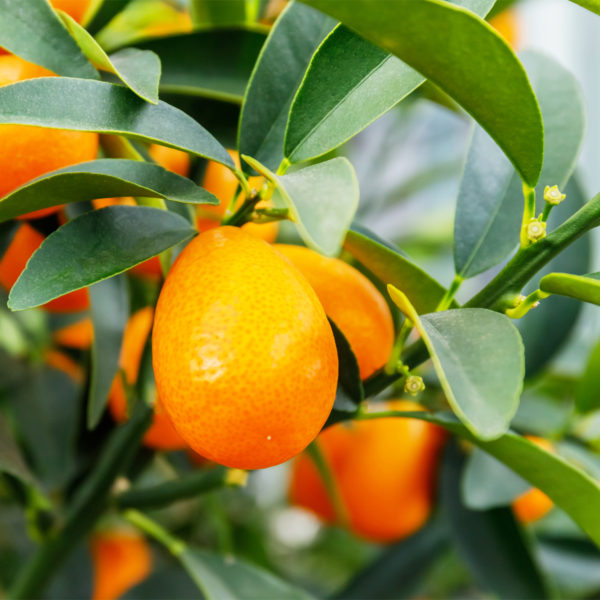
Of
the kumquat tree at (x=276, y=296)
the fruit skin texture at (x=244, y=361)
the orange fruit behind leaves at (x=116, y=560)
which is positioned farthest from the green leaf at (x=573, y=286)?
the orange fruit behind leaves at (x=116, y=560)

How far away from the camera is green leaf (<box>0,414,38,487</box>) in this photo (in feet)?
1.51

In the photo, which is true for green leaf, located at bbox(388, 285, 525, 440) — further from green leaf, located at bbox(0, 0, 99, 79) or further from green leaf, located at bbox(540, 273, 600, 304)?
green leaf, located at bbox(0, 0, 99, 79)

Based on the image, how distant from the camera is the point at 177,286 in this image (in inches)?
13.2

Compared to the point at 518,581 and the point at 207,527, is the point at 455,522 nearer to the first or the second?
the point at 518,581

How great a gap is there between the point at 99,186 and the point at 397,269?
0.54 feet

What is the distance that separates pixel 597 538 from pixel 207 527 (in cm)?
61

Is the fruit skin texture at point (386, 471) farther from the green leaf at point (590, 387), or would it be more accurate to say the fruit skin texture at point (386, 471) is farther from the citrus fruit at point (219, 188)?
the citrus fruit at point (219, 188)

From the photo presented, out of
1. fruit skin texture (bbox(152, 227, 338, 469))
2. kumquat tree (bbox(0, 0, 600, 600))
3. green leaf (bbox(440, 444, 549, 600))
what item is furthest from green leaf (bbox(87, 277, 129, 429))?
green leaf (bbox(440, 444, 549, 600))

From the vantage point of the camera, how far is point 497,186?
46cm

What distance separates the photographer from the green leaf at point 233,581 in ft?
1.60

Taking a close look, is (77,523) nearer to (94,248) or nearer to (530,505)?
(94,248)

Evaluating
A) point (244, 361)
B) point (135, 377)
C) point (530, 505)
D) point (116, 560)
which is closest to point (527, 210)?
point (244, 361)

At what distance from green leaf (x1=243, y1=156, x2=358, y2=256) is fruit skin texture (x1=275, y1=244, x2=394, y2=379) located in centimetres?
11

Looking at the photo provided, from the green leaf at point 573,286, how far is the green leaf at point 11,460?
1.11 feet
